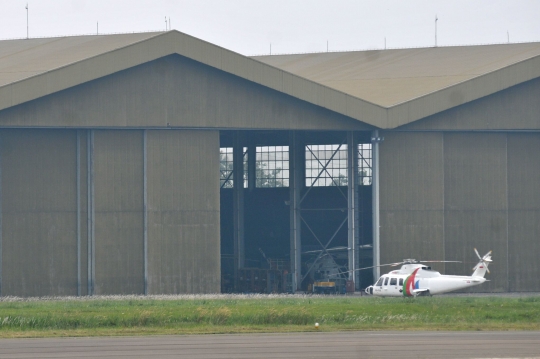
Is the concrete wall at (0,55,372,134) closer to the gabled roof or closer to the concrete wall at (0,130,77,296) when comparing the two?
the gabled roof

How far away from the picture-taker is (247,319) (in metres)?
35.9

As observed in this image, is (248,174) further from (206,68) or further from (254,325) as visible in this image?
(254,325)

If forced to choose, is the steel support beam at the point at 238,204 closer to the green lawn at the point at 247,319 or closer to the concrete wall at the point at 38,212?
the concrete wall at the point at 38,212

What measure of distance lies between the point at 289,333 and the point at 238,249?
3409cm

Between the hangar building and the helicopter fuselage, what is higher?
the hangar building

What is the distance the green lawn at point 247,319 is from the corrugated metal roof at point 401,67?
19766 mm

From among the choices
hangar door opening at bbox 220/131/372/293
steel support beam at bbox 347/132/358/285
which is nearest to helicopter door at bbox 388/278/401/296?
steel support beam at bbox 347/132/358/285

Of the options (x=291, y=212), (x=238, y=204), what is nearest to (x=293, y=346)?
(x=291, y=212)

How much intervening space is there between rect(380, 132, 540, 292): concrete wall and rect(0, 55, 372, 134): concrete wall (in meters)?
4.28

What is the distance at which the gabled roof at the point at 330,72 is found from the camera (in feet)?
172

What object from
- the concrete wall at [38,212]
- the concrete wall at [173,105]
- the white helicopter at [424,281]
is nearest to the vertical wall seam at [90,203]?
the concrete wall at [38,212]

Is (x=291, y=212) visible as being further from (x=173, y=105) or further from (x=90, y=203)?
(x=90, y=203)

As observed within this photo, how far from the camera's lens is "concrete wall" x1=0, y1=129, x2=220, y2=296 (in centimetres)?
5300

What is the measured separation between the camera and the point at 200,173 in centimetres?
5553
